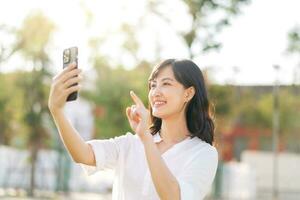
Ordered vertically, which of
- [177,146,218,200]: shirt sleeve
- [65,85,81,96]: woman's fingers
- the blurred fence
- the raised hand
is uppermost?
[65,85,81,96]: woman's fingers

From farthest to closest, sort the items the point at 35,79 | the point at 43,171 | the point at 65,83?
1. the point at 43,171
2. the point at 35,79
3. the point at 65,83

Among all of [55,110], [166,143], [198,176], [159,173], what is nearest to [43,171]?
[166,143]

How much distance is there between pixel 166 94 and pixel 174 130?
Answer: 24 centimetres

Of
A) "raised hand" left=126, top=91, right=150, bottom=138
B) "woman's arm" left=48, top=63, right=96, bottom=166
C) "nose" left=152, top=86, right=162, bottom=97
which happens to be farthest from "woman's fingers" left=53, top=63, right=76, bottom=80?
"nose" left=152, top=86, right=162, bottom=97

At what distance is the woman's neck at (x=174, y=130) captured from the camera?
→ 11.8 ft

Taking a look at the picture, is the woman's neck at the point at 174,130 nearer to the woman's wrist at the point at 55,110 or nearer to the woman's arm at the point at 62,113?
the woman's arm at the point at 62,113

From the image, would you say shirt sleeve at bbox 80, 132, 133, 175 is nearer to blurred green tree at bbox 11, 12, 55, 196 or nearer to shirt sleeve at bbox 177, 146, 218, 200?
shirt sleeve at bbox 177, 146, 218, 200

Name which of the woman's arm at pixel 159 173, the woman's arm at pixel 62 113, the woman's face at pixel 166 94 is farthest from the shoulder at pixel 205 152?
the woman's arm at pixel 62 113

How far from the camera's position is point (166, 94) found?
3453mm

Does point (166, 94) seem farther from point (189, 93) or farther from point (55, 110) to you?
point (55, 110)

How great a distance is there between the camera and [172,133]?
3.61 meters

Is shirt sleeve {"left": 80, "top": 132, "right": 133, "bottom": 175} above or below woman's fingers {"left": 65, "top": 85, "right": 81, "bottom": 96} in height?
below

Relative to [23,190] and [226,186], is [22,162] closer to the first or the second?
[23,190]

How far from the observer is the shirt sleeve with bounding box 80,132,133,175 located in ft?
11.6
